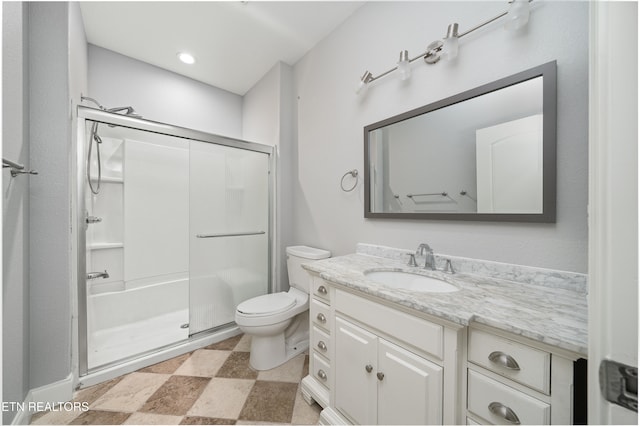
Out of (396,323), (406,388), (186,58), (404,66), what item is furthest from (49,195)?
(404,66)

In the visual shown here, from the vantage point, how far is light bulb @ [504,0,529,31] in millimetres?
966

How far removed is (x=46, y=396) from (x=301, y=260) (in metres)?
1.62

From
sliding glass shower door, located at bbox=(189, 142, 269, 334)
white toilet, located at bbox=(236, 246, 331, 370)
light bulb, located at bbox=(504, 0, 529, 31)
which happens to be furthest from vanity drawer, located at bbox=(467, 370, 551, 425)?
sliding glass shower door, located at bbox=(189, 142, 269, 334)

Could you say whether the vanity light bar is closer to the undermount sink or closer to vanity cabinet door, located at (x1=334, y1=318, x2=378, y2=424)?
the undermount sink

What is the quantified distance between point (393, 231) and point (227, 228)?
4.77 ft

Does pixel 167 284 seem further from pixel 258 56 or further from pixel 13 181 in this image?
pixel 258 56

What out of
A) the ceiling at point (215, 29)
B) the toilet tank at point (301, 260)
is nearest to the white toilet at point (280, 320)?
the toilet tank at point (301, 260)

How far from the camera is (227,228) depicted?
6.92ft

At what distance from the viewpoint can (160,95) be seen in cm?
241

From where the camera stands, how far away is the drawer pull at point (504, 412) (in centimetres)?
66

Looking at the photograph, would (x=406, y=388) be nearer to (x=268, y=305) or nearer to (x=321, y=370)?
(x=321, y=370)

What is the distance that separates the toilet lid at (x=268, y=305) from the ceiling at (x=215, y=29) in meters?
2.17

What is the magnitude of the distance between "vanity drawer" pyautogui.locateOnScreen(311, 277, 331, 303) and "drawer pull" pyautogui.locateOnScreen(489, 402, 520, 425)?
728 mm

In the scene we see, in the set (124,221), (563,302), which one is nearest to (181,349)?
(124,221)
